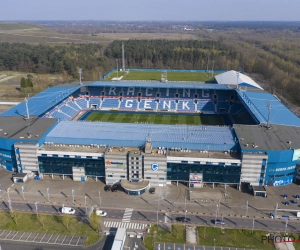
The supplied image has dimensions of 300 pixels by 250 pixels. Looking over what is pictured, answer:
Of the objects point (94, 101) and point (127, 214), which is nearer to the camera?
point (127, 214)

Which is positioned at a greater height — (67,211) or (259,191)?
(259,191)

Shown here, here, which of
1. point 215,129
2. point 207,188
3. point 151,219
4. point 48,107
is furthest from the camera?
point 48,107

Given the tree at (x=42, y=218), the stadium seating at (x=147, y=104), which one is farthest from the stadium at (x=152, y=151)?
the stadium seating at (x=147, y=104)

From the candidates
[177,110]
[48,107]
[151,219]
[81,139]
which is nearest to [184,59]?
[177,110]

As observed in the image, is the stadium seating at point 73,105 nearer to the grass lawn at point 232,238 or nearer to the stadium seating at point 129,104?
the stadium seating at point 129,104

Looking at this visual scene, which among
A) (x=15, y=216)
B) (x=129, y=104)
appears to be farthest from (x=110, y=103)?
(x=15, y=216)

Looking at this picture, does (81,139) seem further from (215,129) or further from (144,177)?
(215,129)

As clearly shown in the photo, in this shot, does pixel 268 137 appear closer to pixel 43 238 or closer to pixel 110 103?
pixel 43 238
